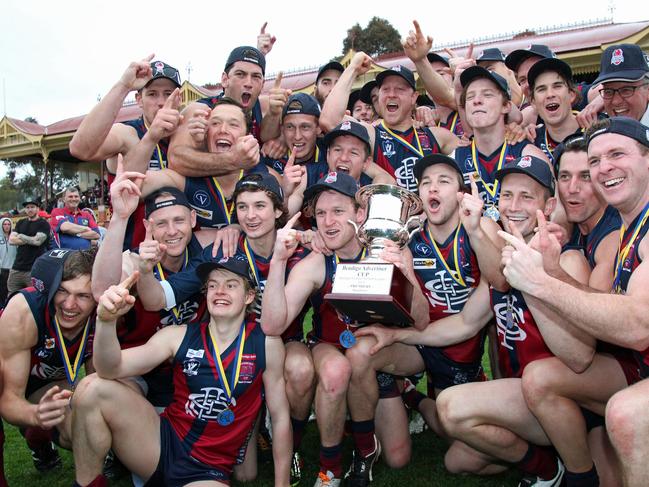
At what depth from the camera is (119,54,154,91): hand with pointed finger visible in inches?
205

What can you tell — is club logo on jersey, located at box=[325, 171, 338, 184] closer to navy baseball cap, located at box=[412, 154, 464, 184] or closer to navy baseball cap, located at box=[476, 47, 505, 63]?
navy baseball cap, located at box=[412, 154, 464, 184]

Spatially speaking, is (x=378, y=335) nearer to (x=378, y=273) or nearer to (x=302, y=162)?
(x=378, y=273)

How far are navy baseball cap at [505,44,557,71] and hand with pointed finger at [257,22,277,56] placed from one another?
108 inches

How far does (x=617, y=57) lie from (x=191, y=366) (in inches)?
180

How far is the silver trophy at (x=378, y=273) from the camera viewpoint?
3881 mm

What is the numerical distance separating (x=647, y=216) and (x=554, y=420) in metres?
1.40

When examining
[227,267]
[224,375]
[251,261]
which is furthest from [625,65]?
[224,375]

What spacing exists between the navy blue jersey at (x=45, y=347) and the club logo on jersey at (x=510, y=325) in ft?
10.4

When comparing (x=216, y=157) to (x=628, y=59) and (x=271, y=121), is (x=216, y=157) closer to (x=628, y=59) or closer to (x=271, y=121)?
(x=271, y=121)

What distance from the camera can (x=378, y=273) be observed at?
3920mm

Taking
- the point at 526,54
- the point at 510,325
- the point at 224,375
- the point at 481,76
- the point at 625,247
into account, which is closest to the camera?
the point at 625,247

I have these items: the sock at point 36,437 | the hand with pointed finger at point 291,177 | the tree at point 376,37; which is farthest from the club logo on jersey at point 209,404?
the tree at point 376,37

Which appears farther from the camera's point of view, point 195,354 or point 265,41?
point 265,41

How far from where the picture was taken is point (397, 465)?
4875 mm
